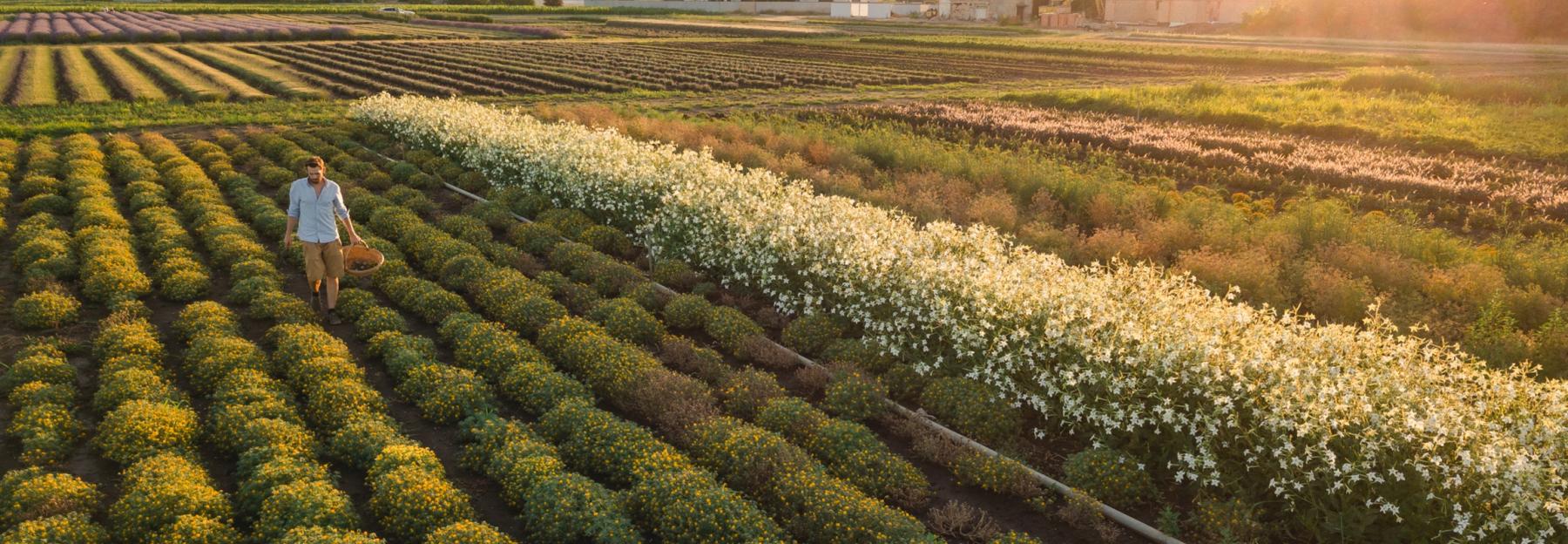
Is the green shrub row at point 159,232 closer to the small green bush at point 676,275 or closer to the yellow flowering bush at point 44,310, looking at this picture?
the yellow flowering bush at point 44,310

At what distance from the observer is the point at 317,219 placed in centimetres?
1275

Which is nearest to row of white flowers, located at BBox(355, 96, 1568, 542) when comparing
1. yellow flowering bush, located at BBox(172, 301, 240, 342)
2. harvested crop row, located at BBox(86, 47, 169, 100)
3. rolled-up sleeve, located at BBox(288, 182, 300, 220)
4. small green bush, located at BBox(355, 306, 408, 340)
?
small green bush, located at BBox(355, 306, 408, 340)

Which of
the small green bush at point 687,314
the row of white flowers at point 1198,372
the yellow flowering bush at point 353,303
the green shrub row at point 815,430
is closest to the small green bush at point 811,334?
the row of white flowers at point 1198,372

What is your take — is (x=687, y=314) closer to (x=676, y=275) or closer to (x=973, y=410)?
(x=676, y=275)

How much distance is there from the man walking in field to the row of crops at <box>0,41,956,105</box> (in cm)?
3160

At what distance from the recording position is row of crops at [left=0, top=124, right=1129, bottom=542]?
8133mm

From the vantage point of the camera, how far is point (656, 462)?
8.94 m

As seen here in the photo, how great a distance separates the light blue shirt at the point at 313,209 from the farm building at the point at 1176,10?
127293mm

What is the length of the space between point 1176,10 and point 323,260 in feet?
433

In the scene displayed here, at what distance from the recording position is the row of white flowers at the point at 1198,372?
7.74 m

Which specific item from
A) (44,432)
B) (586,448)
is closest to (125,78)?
(44,432)

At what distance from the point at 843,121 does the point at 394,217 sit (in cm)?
2064

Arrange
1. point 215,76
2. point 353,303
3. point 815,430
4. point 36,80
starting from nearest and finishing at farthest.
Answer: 1. point 815,430
2. point 353,303
3. point 36,80
4. point 215,76

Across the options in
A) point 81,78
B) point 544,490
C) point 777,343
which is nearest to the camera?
point 544,490
